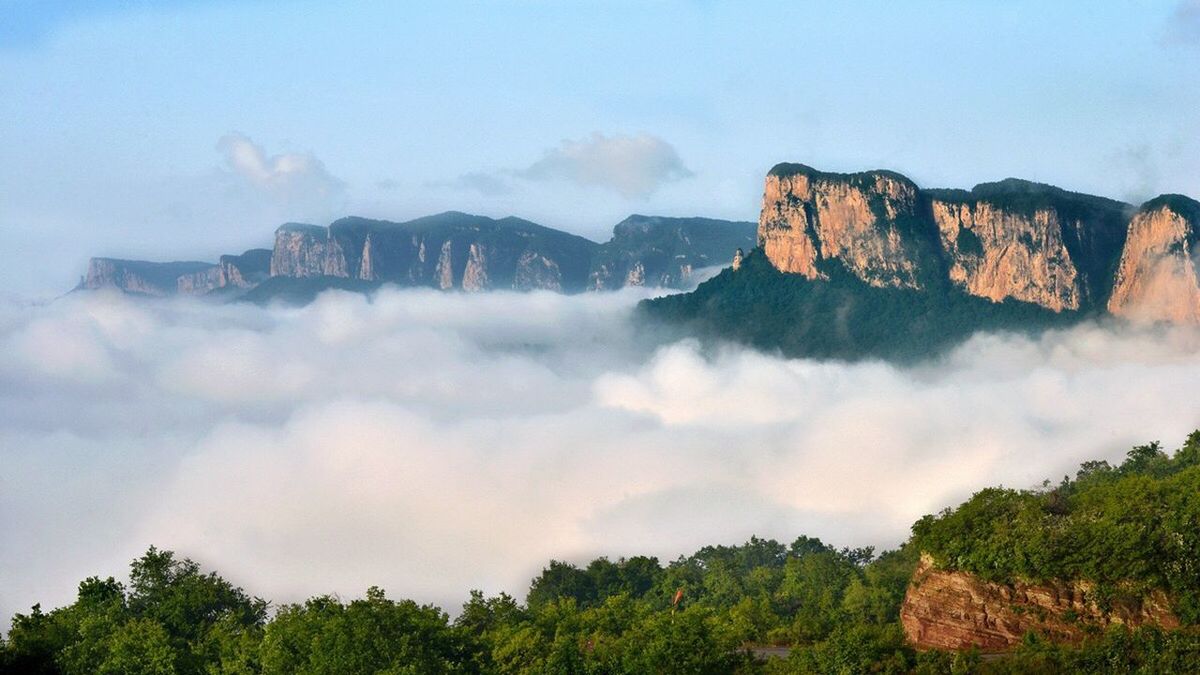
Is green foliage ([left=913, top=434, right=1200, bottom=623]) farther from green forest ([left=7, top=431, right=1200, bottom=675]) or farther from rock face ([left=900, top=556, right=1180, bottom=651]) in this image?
rock face ([left=900, top=556, right=1180, bottom=651])

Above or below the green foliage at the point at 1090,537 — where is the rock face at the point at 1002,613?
below

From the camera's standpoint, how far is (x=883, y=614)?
87000mm

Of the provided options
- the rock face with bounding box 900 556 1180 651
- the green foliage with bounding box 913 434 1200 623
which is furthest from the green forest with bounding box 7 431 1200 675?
the rock face with bounding box 900 556 1180 651

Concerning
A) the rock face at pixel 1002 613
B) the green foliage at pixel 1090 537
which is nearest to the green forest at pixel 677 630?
the green foliage at pixel 1090 537

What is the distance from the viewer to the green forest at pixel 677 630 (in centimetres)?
6159

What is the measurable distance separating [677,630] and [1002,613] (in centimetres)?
1435

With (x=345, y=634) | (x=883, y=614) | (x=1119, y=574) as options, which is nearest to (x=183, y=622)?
(x=345, y=634)

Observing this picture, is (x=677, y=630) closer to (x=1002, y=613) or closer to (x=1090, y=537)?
(x=1002, y=613)

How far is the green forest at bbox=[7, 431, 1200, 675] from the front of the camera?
61594 mm

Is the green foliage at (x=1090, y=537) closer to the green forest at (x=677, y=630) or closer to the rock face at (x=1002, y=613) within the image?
the green forest at (x=677, y=630)

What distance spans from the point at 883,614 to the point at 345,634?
36.2m

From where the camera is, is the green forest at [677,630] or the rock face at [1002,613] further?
the rock face at [1002,613]

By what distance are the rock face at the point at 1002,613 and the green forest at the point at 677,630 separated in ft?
1.93

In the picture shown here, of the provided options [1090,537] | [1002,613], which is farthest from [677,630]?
[1090,537]
